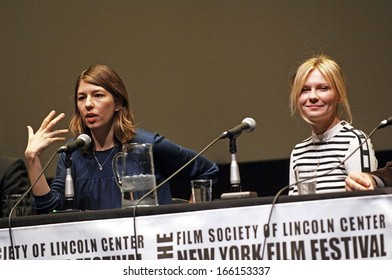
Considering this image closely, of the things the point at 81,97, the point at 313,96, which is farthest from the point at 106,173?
the point at 313,96

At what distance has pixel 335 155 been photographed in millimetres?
3324

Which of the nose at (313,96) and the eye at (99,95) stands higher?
the eye at (99,95)

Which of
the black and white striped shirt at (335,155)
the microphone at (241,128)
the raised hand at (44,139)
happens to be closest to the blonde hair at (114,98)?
the raised hand at (44,139)

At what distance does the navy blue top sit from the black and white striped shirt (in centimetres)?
53

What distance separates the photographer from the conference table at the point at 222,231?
240 centimetres

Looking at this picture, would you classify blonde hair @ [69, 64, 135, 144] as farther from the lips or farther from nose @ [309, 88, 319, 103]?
nose @ [309, 88, 319, 103]

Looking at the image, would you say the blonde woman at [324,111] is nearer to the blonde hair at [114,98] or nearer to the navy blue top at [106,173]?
the navy blue top at [106,173]

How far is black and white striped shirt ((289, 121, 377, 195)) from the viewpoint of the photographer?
316 cm

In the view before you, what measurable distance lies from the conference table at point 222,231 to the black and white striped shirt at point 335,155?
72 cm

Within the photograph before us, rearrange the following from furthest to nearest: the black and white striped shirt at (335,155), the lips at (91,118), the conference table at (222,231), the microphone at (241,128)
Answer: the lips at (91,118)
the black and white striped shirt at (335,155)
the microphone at (241,128)
the conference table at (222,231)

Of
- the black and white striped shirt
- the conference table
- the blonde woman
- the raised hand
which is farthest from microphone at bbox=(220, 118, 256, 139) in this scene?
the raised hand

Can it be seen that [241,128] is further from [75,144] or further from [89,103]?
[89,103]

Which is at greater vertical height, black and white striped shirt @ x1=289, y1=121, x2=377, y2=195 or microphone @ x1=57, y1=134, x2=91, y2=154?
microphone @ x1=57, y1=134, x2=91, y2=154

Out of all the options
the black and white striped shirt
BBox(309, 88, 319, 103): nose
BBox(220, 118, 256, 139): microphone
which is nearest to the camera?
BBox(220, 118, 256, 139): microphone
